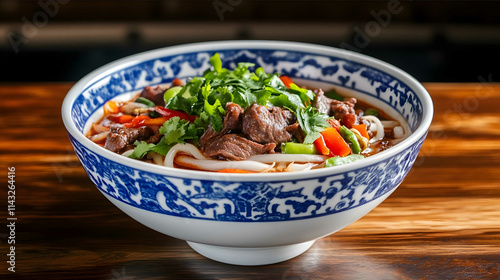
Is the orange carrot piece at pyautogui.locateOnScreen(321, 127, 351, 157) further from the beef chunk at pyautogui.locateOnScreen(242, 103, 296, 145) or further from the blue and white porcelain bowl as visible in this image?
the blue and white porcelain bowl

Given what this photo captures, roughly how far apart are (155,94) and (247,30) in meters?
3.52

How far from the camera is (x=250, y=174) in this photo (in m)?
1.49

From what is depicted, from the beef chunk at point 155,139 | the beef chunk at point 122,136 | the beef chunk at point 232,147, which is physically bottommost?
the beef chunk at point 122,136

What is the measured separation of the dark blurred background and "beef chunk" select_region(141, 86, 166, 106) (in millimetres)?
3201

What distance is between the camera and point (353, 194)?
1.62m

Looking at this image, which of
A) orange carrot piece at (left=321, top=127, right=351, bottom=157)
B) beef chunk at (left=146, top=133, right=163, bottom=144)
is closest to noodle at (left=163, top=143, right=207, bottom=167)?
beef chunk at (left=146, top=133, right=163, bottom=144)

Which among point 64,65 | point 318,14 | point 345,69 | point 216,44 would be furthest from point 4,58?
point 345,69

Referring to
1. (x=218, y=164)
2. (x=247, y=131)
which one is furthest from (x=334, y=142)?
(x=218, y=164)

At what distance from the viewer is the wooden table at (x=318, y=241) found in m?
1.83

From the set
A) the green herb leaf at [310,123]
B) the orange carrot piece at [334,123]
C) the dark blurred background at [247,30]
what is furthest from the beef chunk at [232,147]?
the dark blurred background at [247,30]

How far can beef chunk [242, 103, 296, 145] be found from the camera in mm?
1916

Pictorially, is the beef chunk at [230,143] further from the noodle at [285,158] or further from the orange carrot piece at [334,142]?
the orange carrot piece at [334,142]

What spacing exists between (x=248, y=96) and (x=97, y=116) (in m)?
0.68

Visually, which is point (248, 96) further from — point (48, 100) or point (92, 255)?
point (48, 100)
